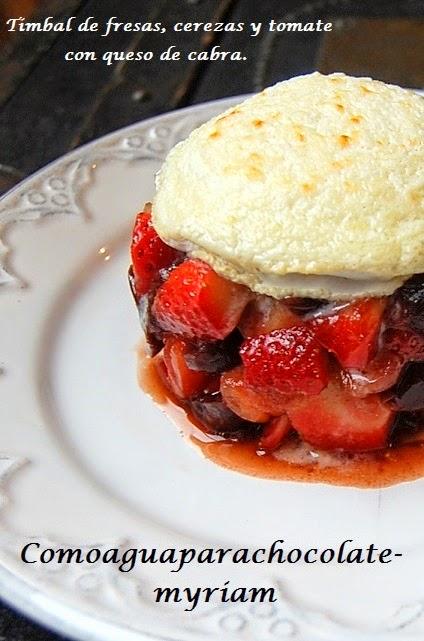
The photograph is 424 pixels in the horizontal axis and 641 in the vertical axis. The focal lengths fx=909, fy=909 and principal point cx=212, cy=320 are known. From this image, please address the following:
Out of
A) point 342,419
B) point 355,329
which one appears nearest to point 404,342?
point 355,329

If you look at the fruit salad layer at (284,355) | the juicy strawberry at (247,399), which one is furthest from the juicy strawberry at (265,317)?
the juicy strawberry at (247,399)

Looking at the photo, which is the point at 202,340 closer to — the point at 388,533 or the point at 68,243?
the point at 388,533

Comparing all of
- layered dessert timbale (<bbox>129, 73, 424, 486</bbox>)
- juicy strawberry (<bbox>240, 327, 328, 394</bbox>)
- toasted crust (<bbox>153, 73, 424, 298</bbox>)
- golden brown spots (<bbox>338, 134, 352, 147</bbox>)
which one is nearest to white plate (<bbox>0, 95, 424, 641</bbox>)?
layered dessert timbale (<bbox>129, 73, 424, 486</bbox>)

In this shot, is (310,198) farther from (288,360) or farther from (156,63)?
(156,63)

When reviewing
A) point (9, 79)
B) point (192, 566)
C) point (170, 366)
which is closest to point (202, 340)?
point (170, 366)

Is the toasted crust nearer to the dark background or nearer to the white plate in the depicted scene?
the white plate

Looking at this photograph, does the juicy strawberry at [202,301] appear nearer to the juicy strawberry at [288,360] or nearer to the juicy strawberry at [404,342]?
the juicy strawberry at [288,360]

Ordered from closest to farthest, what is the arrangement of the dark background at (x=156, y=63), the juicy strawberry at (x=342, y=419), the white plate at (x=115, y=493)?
the white plate at (x=115, y=493) → the juicy strawberry at (x=342, y=419) → the dark background at (x=156, y=63)
